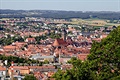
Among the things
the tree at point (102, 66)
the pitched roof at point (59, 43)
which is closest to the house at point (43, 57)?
the pitched roof at point (59, 43)

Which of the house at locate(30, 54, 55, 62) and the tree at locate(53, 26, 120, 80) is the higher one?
the tree at locate(53, 26, 120, 80)

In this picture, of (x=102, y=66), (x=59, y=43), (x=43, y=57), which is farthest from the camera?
(x=59, y=43)

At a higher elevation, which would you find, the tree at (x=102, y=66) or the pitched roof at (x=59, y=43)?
the tree at (x=102, y=66)

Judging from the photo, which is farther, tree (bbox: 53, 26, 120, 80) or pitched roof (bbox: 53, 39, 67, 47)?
pitched roof (bbox: 53, 39, 67, 47)

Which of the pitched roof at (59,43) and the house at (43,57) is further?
the pitched roof at (59,43)

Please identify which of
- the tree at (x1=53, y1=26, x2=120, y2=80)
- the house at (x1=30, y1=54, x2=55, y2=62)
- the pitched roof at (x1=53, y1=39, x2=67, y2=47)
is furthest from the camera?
the pitched roof at (x1=53, y1=39, x2=67, y2=47)

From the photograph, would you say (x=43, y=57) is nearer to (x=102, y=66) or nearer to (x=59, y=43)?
(x=59, y=43)

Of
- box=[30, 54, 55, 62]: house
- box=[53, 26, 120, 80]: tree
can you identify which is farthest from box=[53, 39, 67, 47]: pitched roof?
box=[53, 26, 120, 80]: tree

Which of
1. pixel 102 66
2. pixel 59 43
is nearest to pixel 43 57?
pixel 59 43

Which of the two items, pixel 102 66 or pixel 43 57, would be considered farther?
pixel 43 57

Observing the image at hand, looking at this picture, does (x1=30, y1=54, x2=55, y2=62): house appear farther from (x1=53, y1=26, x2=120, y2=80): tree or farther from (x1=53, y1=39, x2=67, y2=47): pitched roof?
(x1=53, y1=26, x2=120, y2=80): tree

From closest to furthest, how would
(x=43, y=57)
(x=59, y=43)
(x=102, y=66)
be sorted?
(x=102, y=66) → (x=43, y=57) → (x=59, y=43)

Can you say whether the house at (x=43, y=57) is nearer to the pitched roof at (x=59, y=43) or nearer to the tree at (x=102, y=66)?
the pitched roof at (x=59, y=43)
